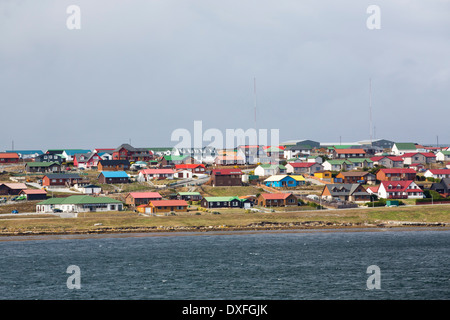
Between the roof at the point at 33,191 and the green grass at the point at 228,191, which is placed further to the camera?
the green grass at the point at 228,191

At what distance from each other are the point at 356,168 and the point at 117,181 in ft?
164

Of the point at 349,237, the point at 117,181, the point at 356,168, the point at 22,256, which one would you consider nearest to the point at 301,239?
the point at 349,237

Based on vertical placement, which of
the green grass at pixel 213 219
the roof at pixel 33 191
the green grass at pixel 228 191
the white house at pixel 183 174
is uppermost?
the white house at pixel 183 174

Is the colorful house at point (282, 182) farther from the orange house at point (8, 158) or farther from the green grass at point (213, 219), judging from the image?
the orange house at point (8, 158)

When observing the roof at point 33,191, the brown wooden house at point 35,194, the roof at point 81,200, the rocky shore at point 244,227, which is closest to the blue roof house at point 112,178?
the roof at point 33,191

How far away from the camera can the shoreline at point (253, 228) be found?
7406 cm

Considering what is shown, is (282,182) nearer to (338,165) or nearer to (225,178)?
(225,178)

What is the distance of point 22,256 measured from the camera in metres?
59.4

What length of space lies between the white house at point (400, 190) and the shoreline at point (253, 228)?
1409cm

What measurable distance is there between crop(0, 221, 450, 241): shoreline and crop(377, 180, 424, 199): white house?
46.2 feet

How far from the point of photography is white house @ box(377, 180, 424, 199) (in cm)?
9706

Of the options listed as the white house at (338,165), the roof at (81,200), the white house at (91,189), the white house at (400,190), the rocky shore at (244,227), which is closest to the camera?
the rocky shore at (244,227)

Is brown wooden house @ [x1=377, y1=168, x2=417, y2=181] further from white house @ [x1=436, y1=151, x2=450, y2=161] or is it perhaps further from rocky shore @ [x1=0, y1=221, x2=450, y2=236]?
white house @ [x1=436, y1=151, x2=450, y2=161]
